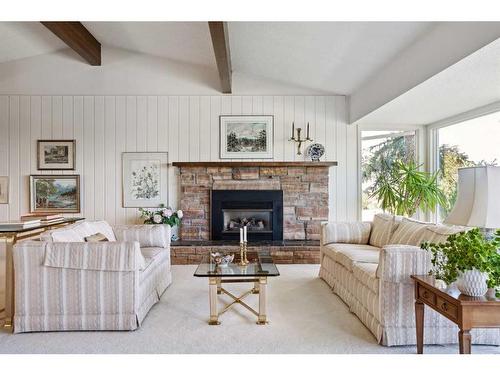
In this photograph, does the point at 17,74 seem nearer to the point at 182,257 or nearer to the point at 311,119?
the point at 182,257

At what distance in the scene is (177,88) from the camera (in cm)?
556

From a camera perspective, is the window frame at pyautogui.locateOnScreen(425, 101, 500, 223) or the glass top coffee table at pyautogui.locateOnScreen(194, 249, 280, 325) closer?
the glass top coffee table at pyautogui.locateOnScreen(194, 249, 280, 325)

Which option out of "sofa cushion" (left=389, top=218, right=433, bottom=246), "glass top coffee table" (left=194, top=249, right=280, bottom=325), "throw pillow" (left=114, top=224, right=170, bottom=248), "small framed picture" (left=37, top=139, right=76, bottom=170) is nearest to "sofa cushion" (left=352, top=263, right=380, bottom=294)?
"sofa cushion" (left=389, top=218, right=433, bottom=246)

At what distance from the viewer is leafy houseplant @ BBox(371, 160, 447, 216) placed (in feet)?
15.9

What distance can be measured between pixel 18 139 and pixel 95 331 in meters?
4.34

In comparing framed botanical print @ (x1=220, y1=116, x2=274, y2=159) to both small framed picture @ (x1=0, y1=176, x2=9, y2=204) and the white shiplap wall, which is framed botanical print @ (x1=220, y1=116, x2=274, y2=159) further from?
small framed picture @ (x1=0, y1=176, x2=9, y2=204)

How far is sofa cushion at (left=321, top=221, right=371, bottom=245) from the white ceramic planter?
224cm

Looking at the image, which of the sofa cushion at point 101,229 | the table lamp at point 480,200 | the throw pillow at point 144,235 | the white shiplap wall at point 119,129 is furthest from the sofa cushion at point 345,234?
the sofa cushion at point 101,229

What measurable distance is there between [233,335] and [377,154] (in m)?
4.17

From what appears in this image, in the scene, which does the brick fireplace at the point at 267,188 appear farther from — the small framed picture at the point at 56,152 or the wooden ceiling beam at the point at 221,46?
the small framed picture at the point at 56,152

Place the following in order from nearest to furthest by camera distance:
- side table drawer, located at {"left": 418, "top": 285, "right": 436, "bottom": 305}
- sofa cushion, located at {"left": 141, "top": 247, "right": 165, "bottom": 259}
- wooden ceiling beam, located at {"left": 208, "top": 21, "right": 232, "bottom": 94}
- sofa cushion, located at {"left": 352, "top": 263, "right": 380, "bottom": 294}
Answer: side table drawer, located at {"left": 418, "top": 285, "right": 436, "bottom": 305} → sofa cushion, located at {"left": 352, "top": 263, "right": 380, "bottom": 294} → wooden ceiling beam, located at {"left": 208, "top": 21, "right": 232, "bottom": 94} → sofa cushion, located at {"left": 141, "top": 247, "right": 165, "bottom": 259}

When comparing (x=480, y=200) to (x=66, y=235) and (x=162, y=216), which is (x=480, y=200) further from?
(x=162, y=216)

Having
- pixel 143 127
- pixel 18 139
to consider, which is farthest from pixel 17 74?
pixel 143 127

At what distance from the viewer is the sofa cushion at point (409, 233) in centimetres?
307
